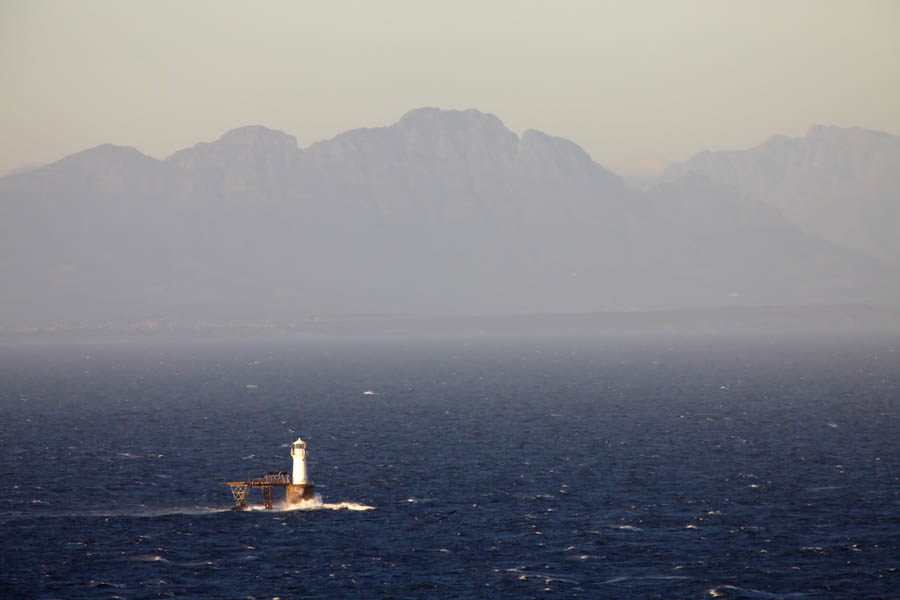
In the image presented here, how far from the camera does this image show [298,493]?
100062 mm

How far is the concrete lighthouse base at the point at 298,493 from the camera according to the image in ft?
328

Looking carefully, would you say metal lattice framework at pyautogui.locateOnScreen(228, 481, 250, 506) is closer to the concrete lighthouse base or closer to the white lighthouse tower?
the concrete lighthouse base

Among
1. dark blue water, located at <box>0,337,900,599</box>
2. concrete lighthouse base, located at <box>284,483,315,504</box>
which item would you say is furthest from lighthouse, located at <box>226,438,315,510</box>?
dark blue water, located at <box>0,337,900,599</box>

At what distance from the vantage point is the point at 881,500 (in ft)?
327

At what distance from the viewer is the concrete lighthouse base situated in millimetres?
100081

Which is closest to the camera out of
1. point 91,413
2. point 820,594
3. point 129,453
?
point 820,594

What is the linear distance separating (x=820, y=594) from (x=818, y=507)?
1025 inches

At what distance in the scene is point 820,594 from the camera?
72125 millimetres

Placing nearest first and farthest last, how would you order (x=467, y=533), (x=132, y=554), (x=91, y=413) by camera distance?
(x=132, y=554) → (x=467, y=533) → (x=91, y=413)

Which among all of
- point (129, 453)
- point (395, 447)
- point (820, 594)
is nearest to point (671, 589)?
point (820, 594)

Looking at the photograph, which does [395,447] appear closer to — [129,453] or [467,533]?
[129,453]

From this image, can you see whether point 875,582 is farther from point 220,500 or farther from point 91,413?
point 91,413

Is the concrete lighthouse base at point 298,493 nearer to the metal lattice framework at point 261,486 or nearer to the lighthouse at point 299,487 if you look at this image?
the lighthouse at point 299,487

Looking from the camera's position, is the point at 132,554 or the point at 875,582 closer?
the point at 875,582
